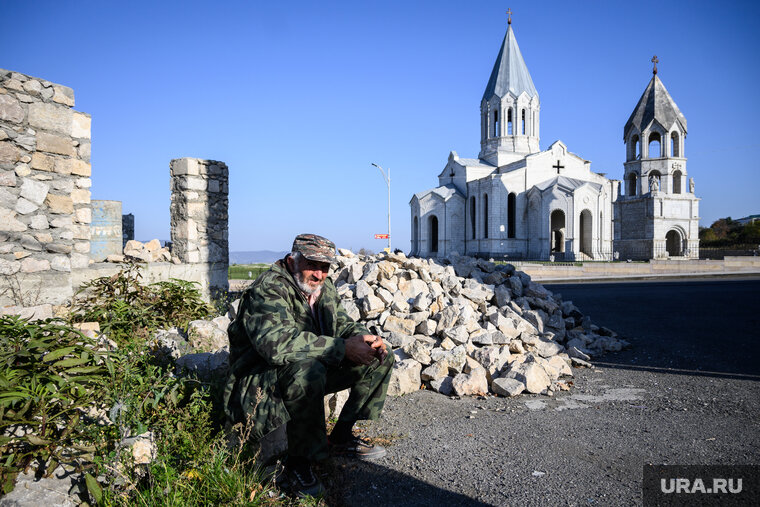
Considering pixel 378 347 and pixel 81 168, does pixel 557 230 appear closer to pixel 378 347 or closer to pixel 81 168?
pixel 81 168

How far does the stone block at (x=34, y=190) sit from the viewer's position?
535 centimetres

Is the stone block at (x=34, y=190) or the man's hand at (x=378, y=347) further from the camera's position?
the stone block at (x=34, y=190)

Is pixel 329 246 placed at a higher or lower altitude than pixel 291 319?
higher

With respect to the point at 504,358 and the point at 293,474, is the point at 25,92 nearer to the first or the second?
the point at 293,474

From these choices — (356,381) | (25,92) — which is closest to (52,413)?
(356,381)

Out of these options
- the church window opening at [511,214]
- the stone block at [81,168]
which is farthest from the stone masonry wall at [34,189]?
the church window opening at [511,214]

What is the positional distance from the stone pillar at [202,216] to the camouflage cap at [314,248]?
545 cm

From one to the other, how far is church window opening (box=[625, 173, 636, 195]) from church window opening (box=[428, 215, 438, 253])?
59.7 feet

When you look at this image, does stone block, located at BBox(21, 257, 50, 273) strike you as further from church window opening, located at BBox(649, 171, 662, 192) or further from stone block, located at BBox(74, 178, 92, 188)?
church window opening, located at BBox(649, 171, 662, 192)

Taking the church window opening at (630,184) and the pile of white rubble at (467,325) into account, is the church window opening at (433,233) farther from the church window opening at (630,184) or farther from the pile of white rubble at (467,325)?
the pile of white rubble at (467,325)

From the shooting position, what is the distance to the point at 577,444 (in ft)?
11.5

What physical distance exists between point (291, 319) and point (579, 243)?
36.4 m

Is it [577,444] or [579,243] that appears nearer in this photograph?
[577,444]

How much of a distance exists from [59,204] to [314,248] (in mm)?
4306
